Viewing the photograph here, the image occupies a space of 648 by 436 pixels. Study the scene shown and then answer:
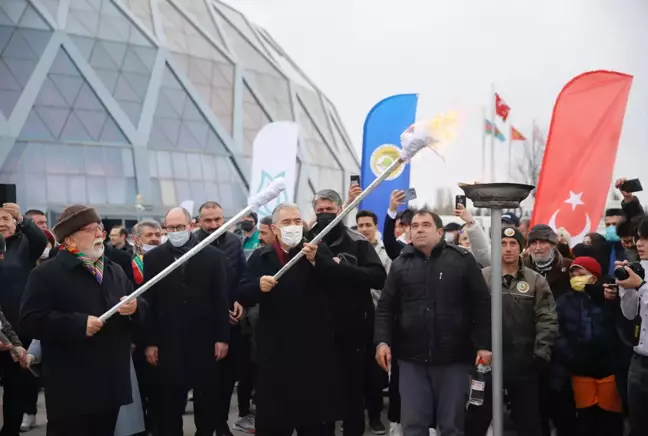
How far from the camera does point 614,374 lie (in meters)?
5.34

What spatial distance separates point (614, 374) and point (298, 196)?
68.5ft

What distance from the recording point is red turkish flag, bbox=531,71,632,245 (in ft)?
26.3

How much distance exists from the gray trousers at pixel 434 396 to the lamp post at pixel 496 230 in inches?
19.7

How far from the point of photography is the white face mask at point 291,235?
4.95 m

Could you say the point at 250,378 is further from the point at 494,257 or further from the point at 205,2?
the point at 205,2

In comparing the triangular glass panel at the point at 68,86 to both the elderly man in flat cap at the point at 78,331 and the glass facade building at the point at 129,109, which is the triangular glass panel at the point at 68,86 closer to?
the glass facade building at the point at 129,109

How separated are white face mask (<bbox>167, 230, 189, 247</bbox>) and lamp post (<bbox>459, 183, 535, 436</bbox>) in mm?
2516

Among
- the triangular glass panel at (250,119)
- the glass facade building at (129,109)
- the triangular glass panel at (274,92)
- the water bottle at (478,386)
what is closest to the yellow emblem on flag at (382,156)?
the water bottle at (478,386)

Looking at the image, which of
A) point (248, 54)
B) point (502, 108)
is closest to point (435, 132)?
point (502, 108)

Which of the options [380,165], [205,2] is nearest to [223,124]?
[205,2]

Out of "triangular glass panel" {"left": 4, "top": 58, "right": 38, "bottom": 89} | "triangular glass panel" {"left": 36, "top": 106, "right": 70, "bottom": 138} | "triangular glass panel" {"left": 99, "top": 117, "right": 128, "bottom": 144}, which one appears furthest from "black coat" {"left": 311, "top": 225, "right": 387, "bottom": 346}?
"triangular glass panel" {"left": 4, "top": 58, "right": 38, "bottom": 89}

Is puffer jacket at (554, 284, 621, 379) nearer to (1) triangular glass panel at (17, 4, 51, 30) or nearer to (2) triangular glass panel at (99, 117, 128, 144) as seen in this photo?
(2) triangular glass panel at (99, 117, 128, 144)

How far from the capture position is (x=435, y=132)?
4.03 meters

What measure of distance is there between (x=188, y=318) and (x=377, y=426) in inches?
89.2
